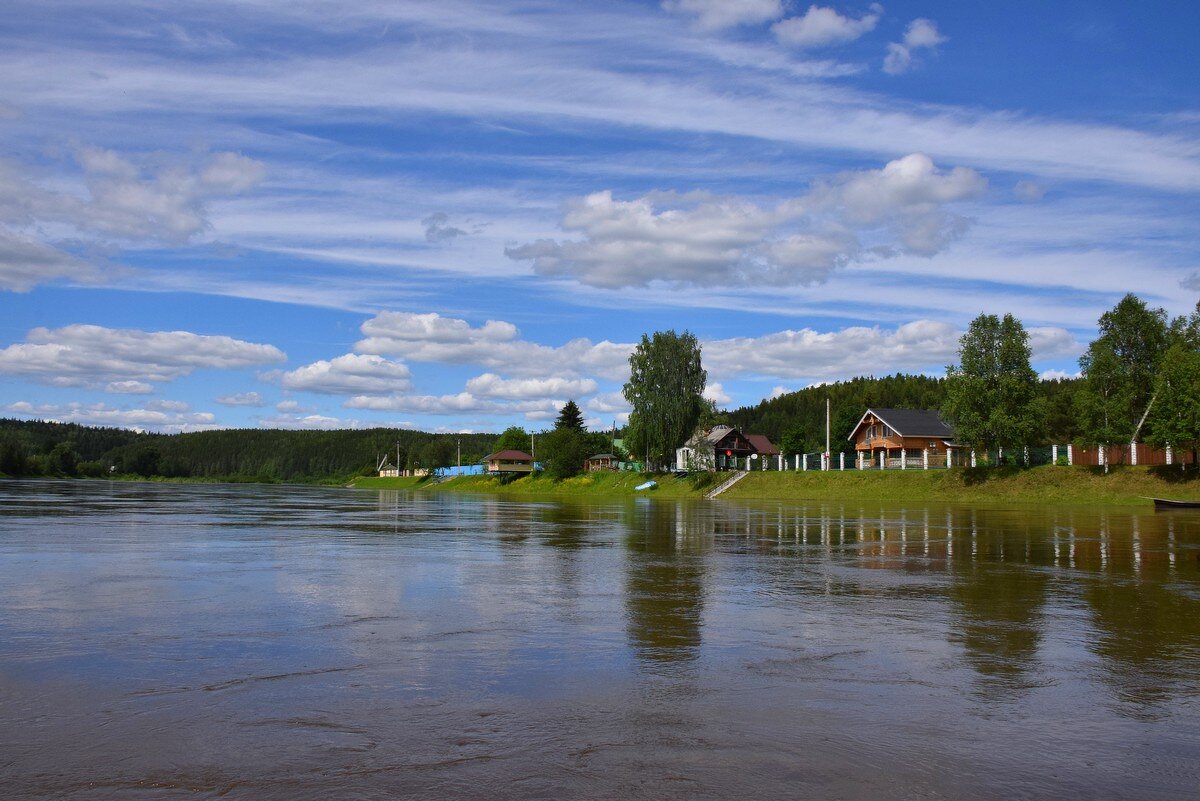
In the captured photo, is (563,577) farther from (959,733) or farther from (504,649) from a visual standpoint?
(959,733)

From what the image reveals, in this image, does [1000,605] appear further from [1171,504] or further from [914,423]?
[914,423]

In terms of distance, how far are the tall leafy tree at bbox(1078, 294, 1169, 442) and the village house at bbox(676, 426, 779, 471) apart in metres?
27.4

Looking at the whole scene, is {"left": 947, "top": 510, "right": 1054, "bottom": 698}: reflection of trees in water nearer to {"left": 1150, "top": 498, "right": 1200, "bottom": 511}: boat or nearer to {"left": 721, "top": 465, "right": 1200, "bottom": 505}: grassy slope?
{"left": 1150, "top": 498, "right": 1200, "bottom": 511}: boat

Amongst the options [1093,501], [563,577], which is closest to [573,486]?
[1093,501]

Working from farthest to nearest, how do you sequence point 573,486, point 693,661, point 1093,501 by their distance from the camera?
point 573,486 < point 1093,501 < point 693,661

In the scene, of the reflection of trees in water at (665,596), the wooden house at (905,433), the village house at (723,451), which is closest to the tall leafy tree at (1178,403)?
the wooden house at (905,433)

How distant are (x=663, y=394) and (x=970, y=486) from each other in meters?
36.5

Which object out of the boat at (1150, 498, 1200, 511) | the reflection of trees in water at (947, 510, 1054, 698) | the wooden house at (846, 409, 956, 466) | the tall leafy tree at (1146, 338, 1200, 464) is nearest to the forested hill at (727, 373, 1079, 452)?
the wooden house at (846, 409, 956, 466)

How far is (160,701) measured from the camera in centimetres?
727

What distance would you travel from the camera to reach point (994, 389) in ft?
212

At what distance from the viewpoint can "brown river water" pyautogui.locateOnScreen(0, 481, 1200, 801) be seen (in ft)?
18.8

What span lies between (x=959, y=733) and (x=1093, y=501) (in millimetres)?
53570

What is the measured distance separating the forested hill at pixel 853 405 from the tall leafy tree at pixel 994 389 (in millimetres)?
35419

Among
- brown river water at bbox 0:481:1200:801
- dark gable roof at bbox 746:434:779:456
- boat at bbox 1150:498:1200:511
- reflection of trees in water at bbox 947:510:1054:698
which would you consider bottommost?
boat at bbox 1150:498:1200:511
